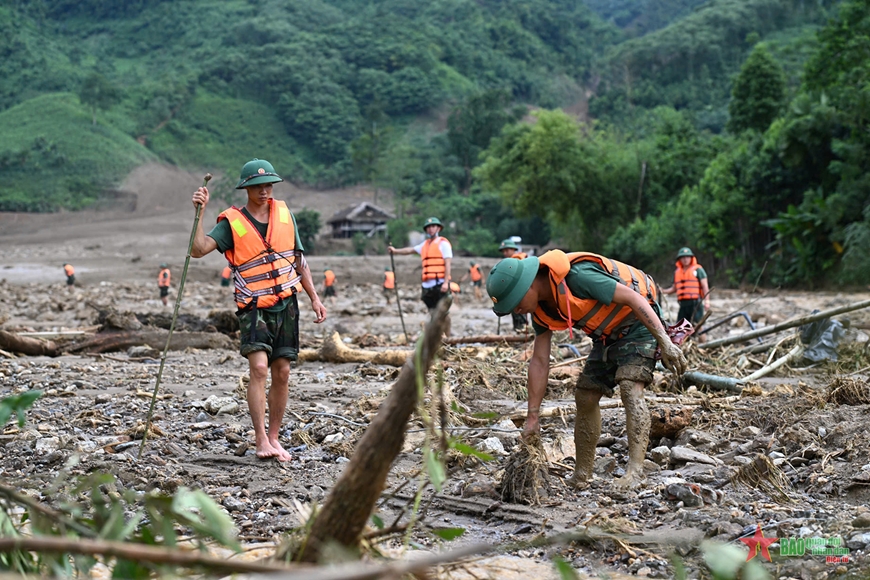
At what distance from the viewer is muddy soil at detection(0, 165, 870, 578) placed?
3770 mm

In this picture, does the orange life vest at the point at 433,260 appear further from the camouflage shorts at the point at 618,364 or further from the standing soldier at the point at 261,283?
the camouflage shorts at the point at 618,364

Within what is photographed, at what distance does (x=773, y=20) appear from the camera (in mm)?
85375

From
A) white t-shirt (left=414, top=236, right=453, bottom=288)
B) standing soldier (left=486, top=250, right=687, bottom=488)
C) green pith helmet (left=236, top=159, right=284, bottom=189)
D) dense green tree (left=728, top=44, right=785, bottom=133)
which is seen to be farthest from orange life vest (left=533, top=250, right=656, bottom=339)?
dense green tree (left=728, top=44, right=785, bottom=133)

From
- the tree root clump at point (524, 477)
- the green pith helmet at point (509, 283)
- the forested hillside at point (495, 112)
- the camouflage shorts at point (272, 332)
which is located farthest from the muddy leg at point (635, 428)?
the forested hillside at point (495, 112)

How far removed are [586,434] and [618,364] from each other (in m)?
0.44

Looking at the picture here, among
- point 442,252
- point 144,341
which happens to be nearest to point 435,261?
point 442,252

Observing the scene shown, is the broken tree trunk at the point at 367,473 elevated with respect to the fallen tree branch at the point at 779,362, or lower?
elevated

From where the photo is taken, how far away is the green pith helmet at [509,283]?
14.1ft

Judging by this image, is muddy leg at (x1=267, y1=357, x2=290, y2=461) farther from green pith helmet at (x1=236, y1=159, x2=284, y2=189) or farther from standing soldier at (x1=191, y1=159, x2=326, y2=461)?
green pith helmet at (x1=236, y1=159, x2=284, y2=189)

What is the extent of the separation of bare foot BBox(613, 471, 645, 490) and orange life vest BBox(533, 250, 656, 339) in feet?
2.51

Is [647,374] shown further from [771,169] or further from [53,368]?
[771,169]

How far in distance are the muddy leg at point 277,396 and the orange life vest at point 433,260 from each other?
18.6 ft

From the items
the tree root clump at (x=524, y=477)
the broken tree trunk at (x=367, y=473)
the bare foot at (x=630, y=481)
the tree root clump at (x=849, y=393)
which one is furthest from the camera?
the tree root clump at (x=849, y=393)

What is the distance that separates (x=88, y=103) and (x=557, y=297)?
2816 inches
